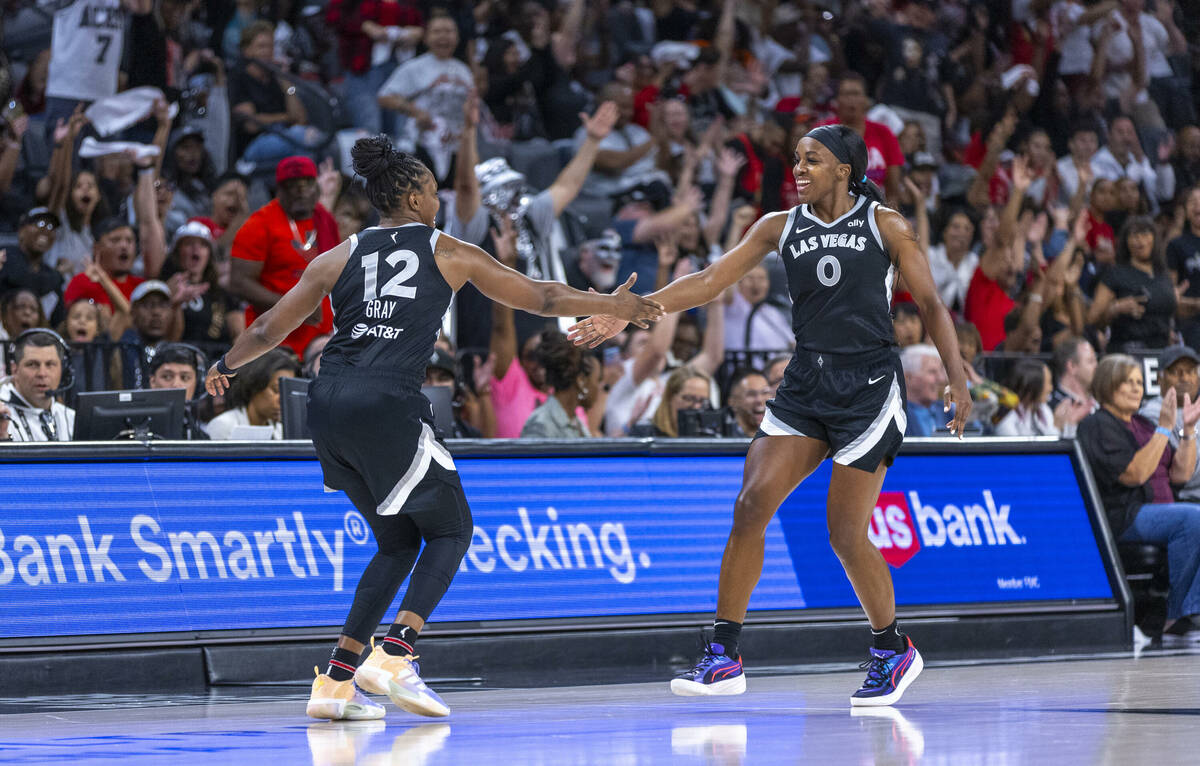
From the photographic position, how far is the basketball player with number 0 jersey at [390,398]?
5.49 meters

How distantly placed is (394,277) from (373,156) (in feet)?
1.46

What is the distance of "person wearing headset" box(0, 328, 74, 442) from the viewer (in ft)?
25.4

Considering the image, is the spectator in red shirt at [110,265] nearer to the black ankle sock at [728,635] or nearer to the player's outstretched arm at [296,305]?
the player's outstretched arm at [296,305]

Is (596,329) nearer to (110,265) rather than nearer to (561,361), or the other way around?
(561,361)

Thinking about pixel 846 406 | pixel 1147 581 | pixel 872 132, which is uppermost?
pixel 846 406

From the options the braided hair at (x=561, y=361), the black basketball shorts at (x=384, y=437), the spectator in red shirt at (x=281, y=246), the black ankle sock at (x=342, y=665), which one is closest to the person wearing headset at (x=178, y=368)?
the spectator in red shirt at (x=281, y=246)

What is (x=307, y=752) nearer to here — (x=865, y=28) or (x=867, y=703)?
(x=867, y=703)

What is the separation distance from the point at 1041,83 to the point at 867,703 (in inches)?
488

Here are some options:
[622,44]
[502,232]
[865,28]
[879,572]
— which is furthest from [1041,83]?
[879,572]

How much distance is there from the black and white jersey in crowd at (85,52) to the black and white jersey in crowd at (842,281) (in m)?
7.28

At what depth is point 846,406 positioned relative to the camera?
5.90 meters

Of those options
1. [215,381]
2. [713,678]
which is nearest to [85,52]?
[215,381]

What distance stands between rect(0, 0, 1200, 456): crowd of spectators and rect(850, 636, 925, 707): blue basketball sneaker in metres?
2.89

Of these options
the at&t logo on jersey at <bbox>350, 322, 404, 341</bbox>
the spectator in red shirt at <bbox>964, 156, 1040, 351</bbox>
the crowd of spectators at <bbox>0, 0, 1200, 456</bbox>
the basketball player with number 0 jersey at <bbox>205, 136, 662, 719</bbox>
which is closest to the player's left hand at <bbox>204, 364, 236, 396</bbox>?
the basketball player with number 0 jersey at <bbox>205, 136, 662, 719</bbox>
